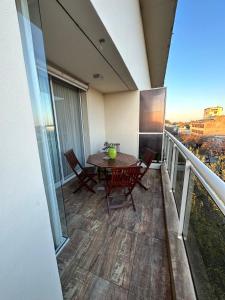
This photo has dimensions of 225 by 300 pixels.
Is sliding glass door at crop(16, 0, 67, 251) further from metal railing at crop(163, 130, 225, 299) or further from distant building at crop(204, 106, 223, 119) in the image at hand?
distant building at crop(204, 106, 223, 119)

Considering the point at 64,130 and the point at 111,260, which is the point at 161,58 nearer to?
the point at 64,130

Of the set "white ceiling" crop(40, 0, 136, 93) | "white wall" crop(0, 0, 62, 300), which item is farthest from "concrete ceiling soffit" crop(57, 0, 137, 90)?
"white wall" crop(0, 0, 62, 300)

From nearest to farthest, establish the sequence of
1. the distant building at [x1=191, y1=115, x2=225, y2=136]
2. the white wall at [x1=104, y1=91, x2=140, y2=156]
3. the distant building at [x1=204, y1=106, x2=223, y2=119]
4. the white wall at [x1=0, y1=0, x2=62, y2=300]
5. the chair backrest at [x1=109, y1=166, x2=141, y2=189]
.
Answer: the white wall at [x1=0, y1=0, x2=62, y2=300], the chair backrest at [x1=109, y1=166, x2=141, y2=189], the distant building at [x1=191, y1=115, x2=225, y2=136], the distant building at [x1=204, y1=106, x2=223, y2=119], the white wall at [x1=104, y1=91, x2=140, y2=156]

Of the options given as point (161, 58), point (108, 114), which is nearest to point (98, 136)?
point (108, 114)

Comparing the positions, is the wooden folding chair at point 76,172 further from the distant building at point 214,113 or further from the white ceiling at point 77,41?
the distant building at point 214,113

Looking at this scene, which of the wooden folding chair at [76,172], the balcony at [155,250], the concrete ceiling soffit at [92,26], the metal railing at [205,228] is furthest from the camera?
the wooden folding chair at [76,172]

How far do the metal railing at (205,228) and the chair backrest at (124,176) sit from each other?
0.79 meters

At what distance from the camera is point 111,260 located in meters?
1.47

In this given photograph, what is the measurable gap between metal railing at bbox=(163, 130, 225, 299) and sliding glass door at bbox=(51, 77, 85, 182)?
103 inches

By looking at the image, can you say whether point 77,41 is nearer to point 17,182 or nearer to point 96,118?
point 17,182

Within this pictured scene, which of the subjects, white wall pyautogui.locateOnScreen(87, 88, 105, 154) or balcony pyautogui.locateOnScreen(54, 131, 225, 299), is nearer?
balcony pyautogui.locateOnScreen(54, 131, 225, 299)

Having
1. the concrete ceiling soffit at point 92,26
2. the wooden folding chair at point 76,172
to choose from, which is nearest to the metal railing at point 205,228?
the concrete ceiling soffit at point 92,26

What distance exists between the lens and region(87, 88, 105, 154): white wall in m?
3.84

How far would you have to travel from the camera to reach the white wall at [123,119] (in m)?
4.26
